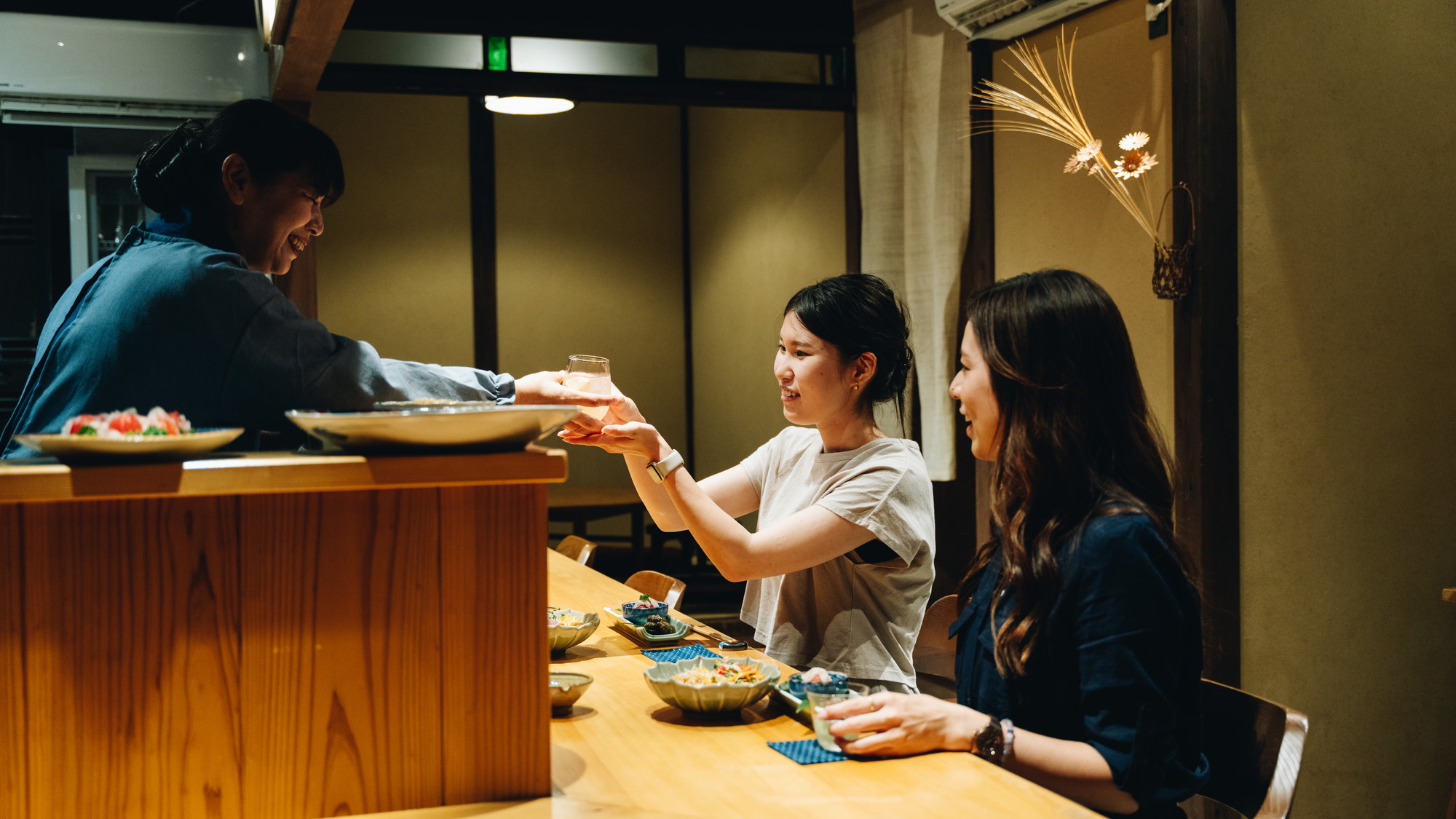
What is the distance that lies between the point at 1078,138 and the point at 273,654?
2856 mm

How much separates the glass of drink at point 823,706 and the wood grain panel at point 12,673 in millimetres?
926

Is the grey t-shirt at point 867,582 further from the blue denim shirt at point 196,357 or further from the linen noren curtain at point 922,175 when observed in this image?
the linen noren curtain at point 922,175

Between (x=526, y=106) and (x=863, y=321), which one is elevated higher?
(x=526, y=106)

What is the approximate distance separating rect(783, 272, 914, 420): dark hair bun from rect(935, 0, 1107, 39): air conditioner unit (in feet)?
5.51

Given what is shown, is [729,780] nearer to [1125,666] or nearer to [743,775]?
[743,775]

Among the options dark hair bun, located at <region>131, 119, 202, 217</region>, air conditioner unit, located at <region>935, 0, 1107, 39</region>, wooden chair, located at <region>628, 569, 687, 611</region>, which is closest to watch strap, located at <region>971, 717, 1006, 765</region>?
wooden chair, located at <region>628, 569, 687, 611</region>

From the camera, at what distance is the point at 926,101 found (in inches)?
164

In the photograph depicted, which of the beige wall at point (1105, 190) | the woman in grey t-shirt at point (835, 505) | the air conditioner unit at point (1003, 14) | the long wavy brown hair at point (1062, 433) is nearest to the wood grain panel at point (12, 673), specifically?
the woman in grey t-shirt at point (835, 505)

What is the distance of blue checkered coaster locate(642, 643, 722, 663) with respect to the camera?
6.70 feet

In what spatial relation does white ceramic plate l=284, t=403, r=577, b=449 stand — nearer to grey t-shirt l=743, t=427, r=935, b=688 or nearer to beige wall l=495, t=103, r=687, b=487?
grey t-shirt l=743, t=427, r=935, b=688

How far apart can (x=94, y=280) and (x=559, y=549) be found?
2.48m

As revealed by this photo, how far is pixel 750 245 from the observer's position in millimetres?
6629

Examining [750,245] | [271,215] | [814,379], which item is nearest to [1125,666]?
[814,379]

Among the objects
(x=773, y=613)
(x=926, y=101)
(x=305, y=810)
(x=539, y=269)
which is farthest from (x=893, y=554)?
(x=539, y=269)
